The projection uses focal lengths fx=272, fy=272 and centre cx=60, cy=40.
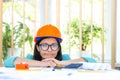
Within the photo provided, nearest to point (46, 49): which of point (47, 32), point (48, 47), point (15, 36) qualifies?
point (48, 47)

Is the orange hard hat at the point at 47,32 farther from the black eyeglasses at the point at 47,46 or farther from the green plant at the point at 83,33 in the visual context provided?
the green plant at the point at 83,33

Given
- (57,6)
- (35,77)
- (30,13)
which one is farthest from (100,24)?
(35,77)

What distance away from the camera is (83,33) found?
3.04 m

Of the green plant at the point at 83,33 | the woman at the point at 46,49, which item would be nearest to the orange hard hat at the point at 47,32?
the woman at the point at 46,49

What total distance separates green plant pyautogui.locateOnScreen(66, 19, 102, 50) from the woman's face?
872 mm

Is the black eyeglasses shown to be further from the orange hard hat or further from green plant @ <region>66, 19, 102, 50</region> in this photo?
green plant @ <region>66, 19, 102, 50</region>

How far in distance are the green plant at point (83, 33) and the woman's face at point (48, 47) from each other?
87cm

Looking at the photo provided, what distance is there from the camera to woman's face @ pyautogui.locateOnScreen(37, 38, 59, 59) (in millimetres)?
2080

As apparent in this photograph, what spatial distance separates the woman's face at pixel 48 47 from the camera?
2.08m

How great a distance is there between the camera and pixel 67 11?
A: 3076 mm

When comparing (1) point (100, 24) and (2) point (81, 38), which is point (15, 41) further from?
(1) point (100, 24)

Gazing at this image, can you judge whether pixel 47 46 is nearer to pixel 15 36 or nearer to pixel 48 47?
pixel 48 47

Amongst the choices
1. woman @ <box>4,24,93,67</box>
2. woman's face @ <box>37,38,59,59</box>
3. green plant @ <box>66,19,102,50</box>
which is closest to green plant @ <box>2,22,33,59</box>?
green plant @ <box>66,19,102,50</box>

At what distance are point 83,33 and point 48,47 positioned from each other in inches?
40.7
